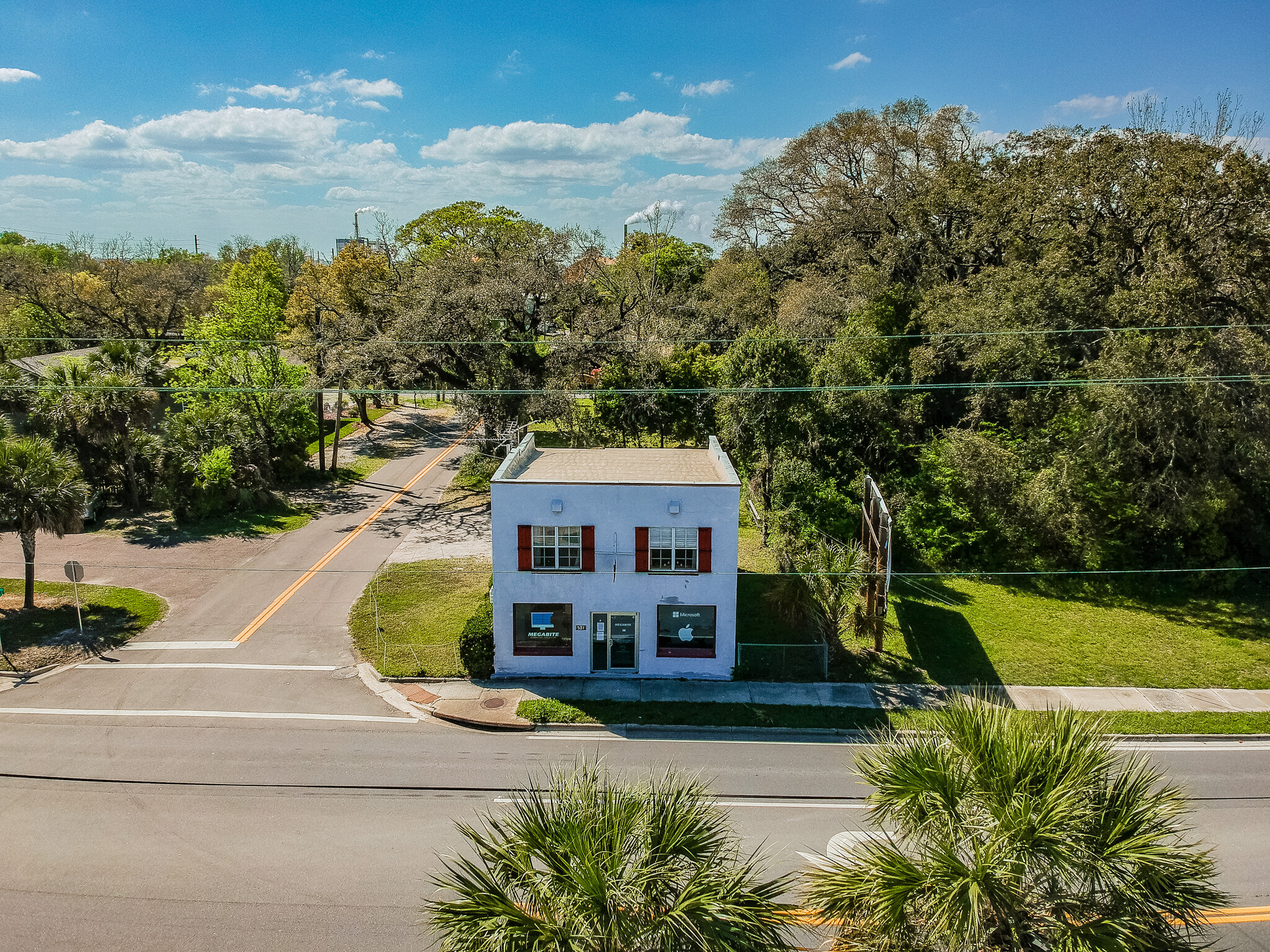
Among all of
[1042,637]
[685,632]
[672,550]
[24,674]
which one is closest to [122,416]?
[24,674]

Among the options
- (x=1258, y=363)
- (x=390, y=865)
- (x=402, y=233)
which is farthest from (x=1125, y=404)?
(x=402, y=233)

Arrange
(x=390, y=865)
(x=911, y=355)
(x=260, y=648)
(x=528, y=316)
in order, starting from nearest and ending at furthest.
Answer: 1. (x=390, y=865)
2. (x=260, y=648)
3. (x=911, y=355)
4. (x=528, y=316)

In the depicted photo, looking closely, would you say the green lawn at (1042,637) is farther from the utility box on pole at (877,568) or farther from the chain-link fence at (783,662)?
the utility box on pole at (877,568)

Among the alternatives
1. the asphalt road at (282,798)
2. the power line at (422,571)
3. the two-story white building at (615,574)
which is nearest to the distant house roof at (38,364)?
the power line at (422,571)

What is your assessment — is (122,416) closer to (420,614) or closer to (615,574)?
(420,614)

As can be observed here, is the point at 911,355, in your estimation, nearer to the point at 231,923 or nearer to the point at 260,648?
the point at 260,648

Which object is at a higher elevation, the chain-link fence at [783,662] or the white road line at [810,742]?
the chain-link fence at [783,662]
